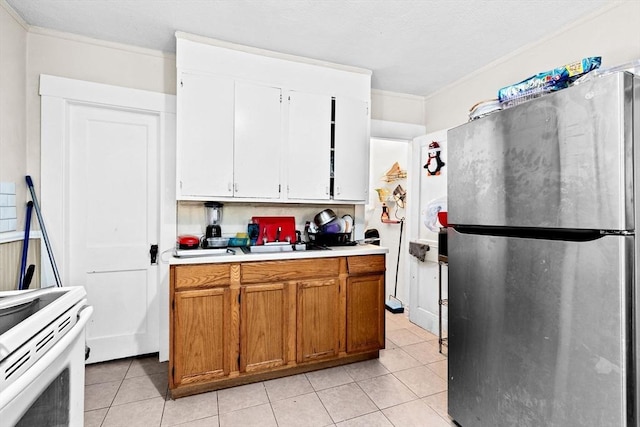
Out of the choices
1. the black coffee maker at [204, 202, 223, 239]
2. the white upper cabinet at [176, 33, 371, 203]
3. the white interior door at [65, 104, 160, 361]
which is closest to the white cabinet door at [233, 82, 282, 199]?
the white upper cabinet at [176, 33, 371, 203]

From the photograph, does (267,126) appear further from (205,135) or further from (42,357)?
(42,357)

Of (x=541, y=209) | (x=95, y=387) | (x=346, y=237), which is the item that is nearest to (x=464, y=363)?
(x=541, y=209)

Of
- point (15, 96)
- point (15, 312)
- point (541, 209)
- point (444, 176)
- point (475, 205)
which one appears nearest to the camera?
point (15, 312)

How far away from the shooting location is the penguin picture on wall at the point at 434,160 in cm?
303

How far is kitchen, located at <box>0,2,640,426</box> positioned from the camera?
1916 mm

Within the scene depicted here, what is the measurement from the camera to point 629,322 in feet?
3.45

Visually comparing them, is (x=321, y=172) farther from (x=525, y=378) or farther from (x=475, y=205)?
(x=525, y=378)

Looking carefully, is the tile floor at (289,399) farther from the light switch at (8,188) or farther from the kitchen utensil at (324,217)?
the light switch at (8,188)

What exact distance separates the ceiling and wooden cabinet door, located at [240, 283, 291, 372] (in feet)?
6.03

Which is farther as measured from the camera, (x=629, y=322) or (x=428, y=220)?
(x=428, y=220)

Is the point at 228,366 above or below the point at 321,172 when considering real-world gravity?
below

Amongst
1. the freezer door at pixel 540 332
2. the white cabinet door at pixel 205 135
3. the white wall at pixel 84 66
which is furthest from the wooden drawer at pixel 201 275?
the freezer door at pixel 540 332

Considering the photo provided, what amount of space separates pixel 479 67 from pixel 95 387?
395cm

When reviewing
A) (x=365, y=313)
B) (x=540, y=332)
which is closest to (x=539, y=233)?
(x=540, y=332)
